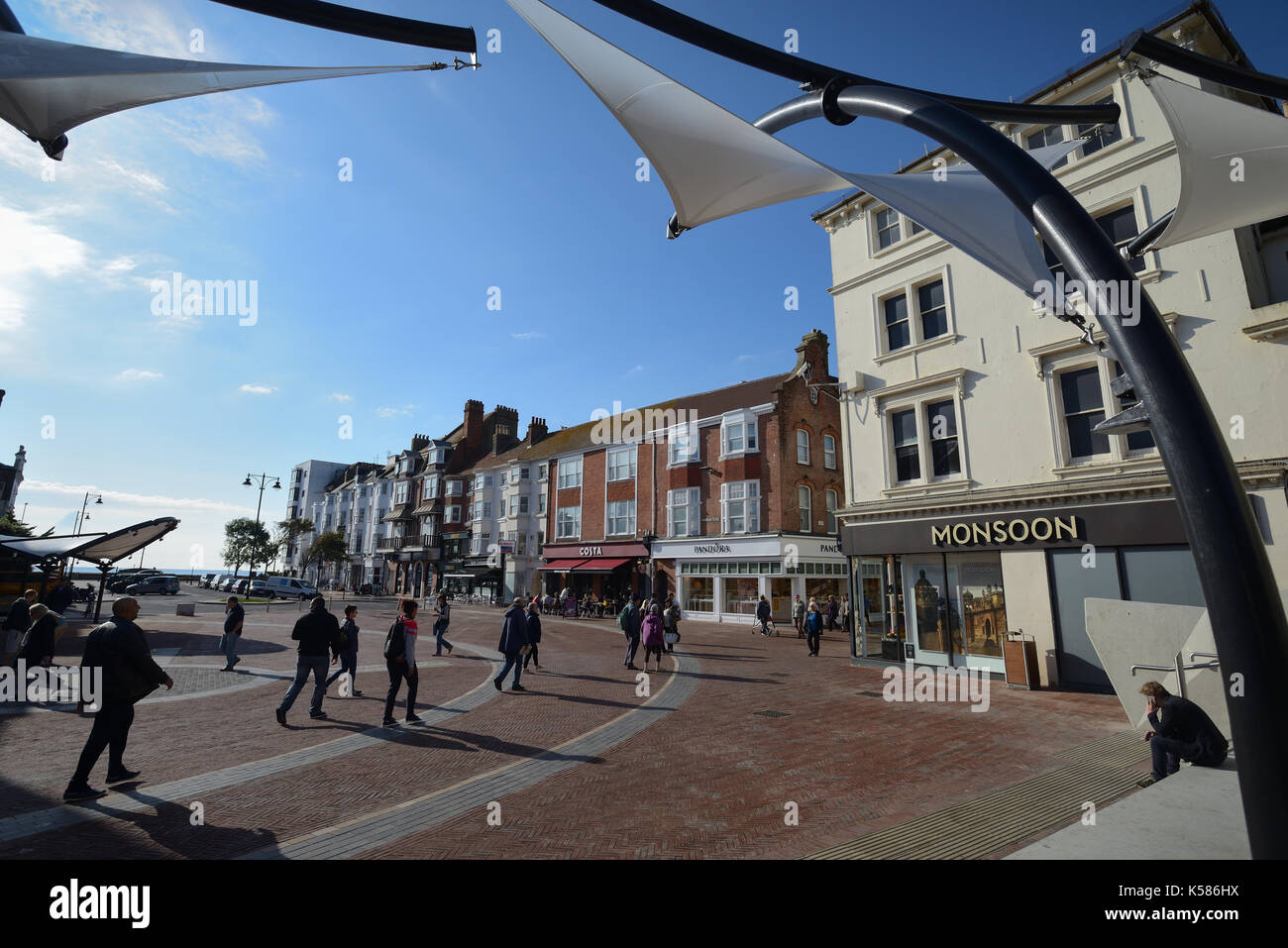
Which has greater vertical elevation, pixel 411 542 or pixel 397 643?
pixel 411 542

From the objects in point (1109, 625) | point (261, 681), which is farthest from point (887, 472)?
point (261, 681)

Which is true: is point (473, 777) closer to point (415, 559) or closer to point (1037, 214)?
point (1037, 214)

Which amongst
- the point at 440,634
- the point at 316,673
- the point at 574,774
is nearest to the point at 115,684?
the point at 316,673

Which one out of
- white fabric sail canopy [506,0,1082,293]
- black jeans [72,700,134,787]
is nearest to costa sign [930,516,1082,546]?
white fabric sail canopy [506,0,1082,293]

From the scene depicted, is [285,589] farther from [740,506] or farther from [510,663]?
[510,663]

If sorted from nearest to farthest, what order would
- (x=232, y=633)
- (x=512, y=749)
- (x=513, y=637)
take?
(x=512, y=749)
(x=513, y=637)
(x=232, y=633)

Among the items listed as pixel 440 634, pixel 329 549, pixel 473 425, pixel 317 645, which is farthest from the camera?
pixel 329 549

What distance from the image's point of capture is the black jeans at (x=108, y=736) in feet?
19.0

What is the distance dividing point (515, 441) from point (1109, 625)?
171ft

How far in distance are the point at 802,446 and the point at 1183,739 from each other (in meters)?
26.3

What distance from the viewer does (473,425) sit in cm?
5853

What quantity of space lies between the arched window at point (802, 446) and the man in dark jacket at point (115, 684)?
1122 inches

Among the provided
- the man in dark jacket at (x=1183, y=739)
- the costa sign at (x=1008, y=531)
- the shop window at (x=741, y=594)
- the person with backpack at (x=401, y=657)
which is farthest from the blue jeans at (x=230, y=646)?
the shop window at (x=741, y=594)

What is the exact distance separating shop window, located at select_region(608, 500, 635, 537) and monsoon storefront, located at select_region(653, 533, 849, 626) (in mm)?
3859
